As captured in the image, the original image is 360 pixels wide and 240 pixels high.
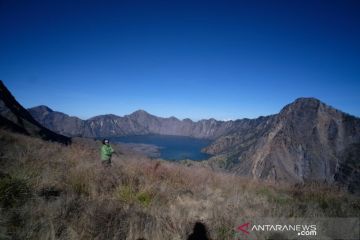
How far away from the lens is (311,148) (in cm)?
11381

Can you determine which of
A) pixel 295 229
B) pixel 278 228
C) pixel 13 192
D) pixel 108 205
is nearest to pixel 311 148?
pixel 295 229

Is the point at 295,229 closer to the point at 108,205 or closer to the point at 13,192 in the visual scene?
the point at 108,205

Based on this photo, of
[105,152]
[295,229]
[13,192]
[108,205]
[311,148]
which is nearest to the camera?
[13,192]

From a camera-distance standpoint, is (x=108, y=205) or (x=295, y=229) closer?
(x=108, y=205)

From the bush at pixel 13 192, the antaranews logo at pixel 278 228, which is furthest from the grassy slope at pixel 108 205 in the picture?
the antaranews logo at pixel 278 228

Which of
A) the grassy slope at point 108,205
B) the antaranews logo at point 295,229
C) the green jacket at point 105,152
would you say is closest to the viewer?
the grassy slope at point 108,205

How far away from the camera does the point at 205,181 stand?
759 centimetres

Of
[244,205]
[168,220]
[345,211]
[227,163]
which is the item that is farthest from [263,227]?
[227,163]

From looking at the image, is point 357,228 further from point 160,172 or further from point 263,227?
point 160,172

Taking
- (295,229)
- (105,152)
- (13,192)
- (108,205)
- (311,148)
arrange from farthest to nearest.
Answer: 1. (311,148)
2. (105,152)
3. (295,229)
4. (108,205)
5. (13,192)

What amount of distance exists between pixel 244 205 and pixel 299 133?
137 meters

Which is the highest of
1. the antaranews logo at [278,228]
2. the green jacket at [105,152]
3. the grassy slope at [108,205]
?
the green jacket at [105,152]

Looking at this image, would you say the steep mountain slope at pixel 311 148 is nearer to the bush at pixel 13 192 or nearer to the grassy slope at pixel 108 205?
the grassy slope at pixel 108 205

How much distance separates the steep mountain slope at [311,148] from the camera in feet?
320
